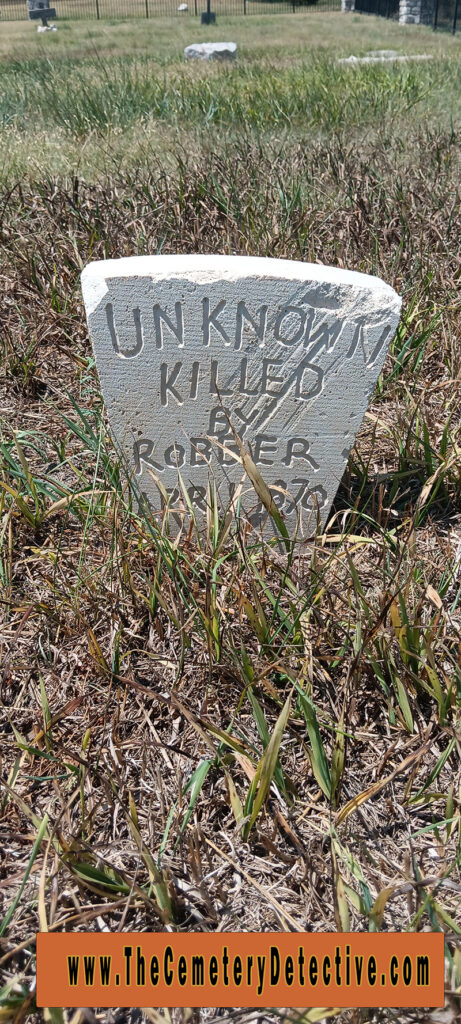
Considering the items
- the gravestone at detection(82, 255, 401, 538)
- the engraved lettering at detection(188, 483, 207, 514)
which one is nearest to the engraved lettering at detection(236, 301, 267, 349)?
the gravestone at detection(82, 255, 401, 538)

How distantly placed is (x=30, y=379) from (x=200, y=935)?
210 cm

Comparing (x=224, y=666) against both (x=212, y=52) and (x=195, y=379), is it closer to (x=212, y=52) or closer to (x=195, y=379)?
(x=195, y=379)

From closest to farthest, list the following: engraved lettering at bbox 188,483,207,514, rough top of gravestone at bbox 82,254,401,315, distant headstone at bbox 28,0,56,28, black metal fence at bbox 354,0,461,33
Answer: rough top of gravestone at bbox 82,254,401,315 < engraved lettering at bbox 188,483,207,514 < black metal fence at bbox 354,0,461,33 < distant headstone at bbox 28,0,56,28

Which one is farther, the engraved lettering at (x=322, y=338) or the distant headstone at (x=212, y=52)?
the distant headstone at (x=212, y=52)

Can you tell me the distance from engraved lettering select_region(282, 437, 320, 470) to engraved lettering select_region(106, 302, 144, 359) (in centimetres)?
49

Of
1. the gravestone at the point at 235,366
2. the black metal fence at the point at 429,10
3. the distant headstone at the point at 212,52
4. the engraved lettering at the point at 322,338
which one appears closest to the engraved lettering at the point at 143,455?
the gravestone at the point at 235,366

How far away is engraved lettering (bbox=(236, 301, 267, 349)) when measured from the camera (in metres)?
1.85

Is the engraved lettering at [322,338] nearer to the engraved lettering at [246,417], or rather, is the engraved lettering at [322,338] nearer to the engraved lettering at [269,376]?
the engraved lettering at [269,376]

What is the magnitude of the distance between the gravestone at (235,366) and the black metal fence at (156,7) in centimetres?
3526

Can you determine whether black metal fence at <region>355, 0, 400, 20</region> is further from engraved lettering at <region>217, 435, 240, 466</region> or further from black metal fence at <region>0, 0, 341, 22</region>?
engraved lettering at <region>217, 435, 240, 466</region>

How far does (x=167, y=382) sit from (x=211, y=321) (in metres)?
0.21

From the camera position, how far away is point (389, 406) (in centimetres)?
266

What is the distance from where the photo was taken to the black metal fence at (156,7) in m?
31.9

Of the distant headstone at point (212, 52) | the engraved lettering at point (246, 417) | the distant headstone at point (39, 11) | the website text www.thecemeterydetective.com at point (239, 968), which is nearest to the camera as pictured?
the website text www.thecemeterydetective.com at point (239, 968)
